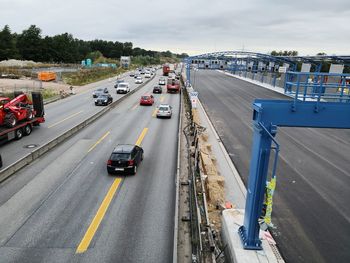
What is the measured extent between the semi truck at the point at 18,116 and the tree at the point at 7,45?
9721cm

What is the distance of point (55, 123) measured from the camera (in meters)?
31.0

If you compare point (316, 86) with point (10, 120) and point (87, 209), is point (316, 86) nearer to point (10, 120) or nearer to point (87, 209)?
point (87, 209)

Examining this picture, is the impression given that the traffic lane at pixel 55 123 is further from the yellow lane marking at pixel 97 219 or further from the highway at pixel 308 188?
the highway at pixel 308 188

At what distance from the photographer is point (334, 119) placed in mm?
10039

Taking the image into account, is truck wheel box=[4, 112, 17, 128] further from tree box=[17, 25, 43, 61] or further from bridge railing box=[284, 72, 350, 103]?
tree box=[17, 25, 43, 61]

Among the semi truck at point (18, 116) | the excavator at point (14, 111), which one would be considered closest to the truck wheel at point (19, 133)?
the semi truck at point (18, 116)

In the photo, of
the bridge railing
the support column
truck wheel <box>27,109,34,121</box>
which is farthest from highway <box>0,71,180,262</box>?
the bridge railing

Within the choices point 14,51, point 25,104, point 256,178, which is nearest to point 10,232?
point 256,178

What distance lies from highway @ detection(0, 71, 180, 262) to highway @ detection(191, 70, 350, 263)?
4915 mm

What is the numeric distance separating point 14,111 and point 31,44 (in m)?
117

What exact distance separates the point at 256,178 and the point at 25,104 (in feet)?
76.6

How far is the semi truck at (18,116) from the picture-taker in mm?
22938

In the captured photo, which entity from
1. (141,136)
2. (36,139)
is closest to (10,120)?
(36,139)

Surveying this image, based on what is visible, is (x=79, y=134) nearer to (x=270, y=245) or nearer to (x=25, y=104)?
(x=25, y=104)
